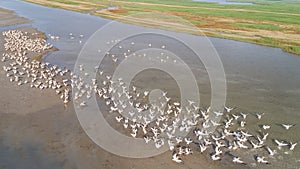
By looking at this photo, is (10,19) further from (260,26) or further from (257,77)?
(257,77)

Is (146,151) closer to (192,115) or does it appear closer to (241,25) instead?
(192,115)

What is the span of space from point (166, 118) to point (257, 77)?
34.9 feet

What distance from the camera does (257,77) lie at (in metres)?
24.8

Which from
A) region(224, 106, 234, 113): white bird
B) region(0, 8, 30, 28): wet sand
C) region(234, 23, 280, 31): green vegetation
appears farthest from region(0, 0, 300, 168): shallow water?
region(234, 23, 280, 31): green vegetation

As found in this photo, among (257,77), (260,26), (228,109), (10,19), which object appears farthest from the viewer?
(10,19)

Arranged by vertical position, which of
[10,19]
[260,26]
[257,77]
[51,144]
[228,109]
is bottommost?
[51,144]

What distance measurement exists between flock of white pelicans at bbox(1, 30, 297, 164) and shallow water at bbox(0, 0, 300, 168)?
83 centimetres

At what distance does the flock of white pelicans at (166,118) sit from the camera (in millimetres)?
15000

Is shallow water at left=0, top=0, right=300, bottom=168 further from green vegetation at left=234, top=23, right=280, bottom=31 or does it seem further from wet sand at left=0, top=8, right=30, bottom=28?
green vegetation at left=234, top=23, right=280, bottom=31

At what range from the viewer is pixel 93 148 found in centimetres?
1489

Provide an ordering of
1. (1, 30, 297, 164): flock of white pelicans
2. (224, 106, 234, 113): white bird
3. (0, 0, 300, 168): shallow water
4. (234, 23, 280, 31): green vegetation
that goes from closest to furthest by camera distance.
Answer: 1. (1, 30, 297, 164): flock of white pelicans
2. (0, 0, 300, 168): shallow water
3. (224, 106, 234, 113): white bird
4. (234, 23, 280, 31): green vegetation

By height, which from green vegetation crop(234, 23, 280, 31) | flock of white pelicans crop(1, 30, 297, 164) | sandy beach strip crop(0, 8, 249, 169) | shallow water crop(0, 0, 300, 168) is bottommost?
sandy beach strip crop(0, 8, 249, 169)

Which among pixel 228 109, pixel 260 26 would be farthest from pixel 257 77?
pixel 260 26

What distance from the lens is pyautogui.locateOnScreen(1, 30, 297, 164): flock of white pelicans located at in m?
15.0
